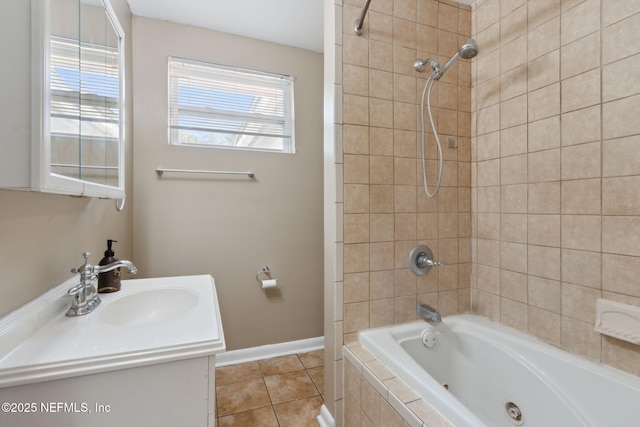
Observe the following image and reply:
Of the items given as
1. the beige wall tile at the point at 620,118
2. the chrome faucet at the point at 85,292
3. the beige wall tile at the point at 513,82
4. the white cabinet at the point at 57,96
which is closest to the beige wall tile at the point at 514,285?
the beige wall tile at the point at 620,118

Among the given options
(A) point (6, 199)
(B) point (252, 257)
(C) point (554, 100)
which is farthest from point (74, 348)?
(C) point (554, 100)

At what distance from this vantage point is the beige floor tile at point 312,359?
1997mm

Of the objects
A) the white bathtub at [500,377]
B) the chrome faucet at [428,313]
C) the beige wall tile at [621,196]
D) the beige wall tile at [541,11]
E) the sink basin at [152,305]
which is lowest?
the white bathtub at [500,377]

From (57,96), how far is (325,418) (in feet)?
5.76

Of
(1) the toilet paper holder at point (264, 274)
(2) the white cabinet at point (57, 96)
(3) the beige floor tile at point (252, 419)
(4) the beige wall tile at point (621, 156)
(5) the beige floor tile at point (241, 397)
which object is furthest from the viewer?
(1) the toilet paper holder at point (264, 274)

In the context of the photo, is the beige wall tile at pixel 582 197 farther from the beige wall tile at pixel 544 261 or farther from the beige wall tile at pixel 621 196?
the beige wall tile at pixel 544 261

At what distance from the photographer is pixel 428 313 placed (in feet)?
4.67

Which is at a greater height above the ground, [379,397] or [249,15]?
[249,15]

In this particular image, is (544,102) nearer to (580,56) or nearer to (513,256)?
(580,56)

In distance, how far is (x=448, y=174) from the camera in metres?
1.57

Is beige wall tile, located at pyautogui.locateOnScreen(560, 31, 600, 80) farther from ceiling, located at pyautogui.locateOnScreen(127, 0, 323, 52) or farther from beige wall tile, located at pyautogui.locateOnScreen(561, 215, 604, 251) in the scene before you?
ceiling, located at pyautogui.locateOnScreen(127, 0, 323, 52)

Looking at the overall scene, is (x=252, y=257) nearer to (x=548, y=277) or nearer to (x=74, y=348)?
(x=74, y=348)

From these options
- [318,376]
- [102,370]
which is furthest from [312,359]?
[102,370]

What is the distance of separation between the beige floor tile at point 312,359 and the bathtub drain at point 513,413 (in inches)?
46.2
